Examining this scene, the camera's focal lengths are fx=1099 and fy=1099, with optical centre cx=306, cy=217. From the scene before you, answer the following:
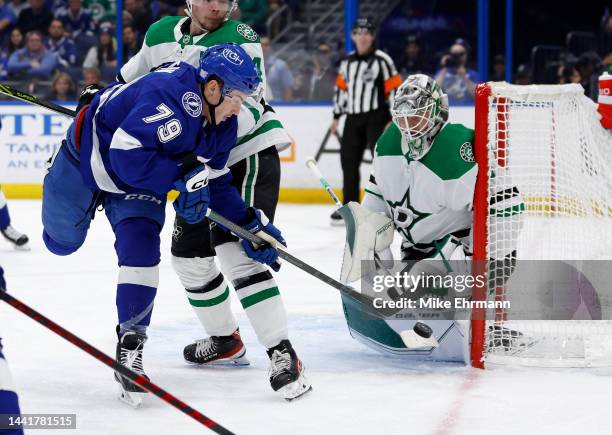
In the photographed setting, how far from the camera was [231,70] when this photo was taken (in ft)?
8.29

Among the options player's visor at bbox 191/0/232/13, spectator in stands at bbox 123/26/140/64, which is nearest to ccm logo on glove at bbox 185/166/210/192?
player's visor at bbox 191/0/232/13

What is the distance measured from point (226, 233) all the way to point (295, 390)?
1.47 feet

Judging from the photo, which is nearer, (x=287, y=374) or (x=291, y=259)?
(x=287, y=374)

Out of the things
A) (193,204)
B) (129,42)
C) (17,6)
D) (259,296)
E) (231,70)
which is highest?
(17,6)

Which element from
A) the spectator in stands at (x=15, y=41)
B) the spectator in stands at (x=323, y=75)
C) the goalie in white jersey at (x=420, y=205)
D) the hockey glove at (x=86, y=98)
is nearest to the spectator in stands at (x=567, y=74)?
the spectator in stands at (x=323, y=75)

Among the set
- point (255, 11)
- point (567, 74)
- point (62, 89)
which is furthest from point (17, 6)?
point (567, 74)

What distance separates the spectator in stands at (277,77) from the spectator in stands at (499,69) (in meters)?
1.41

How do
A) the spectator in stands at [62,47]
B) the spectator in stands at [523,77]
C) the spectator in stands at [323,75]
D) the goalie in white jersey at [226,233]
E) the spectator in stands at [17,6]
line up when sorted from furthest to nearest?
1. the spectator in stands at [17,6]
2. the spectator in stands at [62,47]
3. the spectator in stands at [523,77]
4. the spectator in stands at [323,75]
5. the goalie in white jersey at [226,233]

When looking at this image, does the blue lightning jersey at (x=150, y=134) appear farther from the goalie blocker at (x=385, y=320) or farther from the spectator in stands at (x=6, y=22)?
the spectator in stands at (x=6, y=22)

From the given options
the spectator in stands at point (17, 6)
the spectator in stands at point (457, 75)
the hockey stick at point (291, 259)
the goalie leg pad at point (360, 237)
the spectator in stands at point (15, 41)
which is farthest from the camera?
the spectator in stands at point (17, 6)

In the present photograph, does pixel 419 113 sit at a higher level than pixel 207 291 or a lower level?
higher

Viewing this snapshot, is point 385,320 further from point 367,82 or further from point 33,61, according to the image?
point 33,61

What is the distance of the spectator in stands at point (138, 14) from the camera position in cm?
798

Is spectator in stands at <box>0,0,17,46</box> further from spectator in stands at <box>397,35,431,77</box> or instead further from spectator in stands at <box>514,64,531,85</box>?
spectator in stands at <box>514,64,531,85</box>
